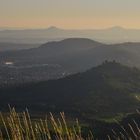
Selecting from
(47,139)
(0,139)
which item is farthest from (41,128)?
(0,139)

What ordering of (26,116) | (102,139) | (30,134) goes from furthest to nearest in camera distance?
(102,139) → (30,134) → (26,116)

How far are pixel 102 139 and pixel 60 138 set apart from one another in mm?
117785

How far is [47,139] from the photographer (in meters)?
8.48

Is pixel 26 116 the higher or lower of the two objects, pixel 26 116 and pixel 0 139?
the higher

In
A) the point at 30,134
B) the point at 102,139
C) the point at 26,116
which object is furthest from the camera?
the point at 102,139

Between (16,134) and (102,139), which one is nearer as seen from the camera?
(16,134)

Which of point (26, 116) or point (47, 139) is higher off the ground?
point (26, 116)

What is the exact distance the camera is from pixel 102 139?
Result: 124 metres

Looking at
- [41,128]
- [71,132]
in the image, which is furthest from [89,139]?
[41,128]

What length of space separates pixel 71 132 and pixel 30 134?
0.73 meters

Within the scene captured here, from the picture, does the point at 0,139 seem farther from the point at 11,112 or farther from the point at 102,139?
the point at 102,139

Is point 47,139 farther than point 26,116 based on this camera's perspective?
Yes

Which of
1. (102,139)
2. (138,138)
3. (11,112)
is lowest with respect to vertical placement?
(102,139)

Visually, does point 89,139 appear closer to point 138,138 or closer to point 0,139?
point 138,138
